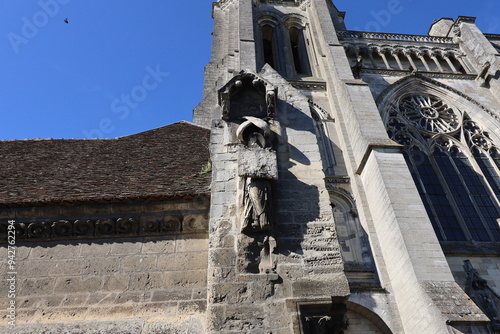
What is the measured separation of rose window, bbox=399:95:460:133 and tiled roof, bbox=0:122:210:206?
1019 centimetres

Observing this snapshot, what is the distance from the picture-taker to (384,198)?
8469mm

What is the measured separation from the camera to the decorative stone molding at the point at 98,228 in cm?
391

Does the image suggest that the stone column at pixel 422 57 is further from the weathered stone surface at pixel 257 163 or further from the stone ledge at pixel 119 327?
the stone ledge at pixel 119 327

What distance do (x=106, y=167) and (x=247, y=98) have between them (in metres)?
2.47

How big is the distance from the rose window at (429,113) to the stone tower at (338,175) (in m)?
0.06

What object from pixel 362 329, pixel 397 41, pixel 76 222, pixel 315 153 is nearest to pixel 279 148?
pixel 315 153

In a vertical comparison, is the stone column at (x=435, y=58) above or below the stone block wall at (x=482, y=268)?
above

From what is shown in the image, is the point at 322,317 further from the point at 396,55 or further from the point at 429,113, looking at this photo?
the point at 396,55

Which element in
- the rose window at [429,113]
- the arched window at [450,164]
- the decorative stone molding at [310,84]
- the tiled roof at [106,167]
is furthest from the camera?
the decorative stone molding at [310,84]

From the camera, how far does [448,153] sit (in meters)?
12.7

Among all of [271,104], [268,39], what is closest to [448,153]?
[271,104]

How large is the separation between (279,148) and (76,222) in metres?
2.50

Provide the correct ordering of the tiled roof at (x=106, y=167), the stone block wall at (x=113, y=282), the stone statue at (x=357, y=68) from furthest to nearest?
the stone statue at (x=357, y=68)
the tiled roof at (x=106, y=167)
the stone block wall at (x=113, y=282)

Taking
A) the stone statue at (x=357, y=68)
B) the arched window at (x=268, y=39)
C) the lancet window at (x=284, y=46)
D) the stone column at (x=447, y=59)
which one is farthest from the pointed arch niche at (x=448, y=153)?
the arched window at (x=268, y=39)
